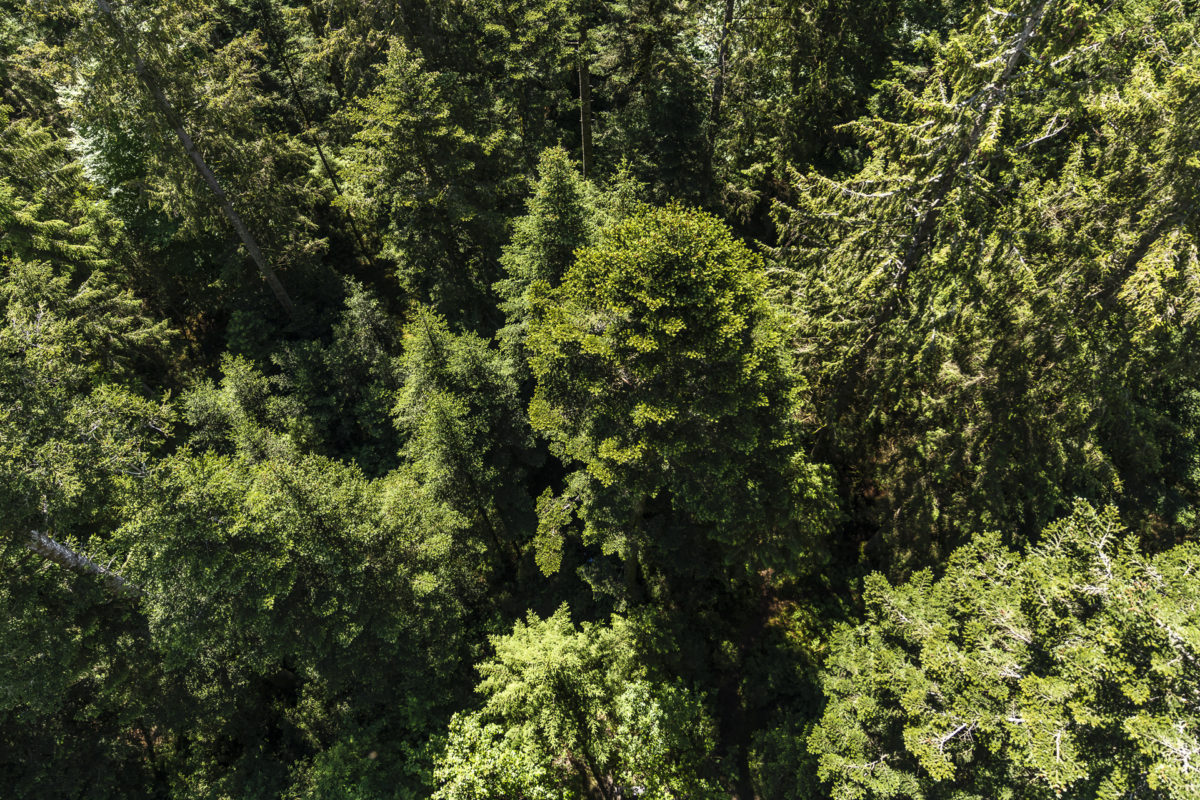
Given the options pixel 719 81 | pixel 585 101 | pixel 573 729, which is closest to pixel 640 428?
pixel 573 729

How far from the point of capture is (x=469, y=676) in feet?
58.3

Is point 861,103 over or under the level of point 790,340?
over

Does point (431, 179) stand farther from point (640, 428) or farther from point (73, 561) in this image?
point (73, 561)

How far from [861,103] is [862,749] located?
22.8 m

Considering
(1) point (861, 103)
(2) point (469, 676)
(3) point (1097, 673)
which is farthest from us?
(1) point (861, 103)

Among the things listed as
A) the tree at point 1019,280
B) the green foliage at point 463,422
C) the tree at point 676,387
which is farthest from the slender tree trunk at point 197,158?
the tree at point 1019,280

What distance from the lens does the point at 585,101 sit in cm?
2269

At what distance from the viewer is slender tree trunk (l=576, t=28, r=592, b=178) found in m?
20.9

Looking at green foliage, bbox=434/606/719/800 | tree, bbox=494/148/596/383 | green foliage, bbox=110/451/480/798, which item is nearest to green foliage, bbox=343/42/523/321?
tree, bbox=494/148/596/383

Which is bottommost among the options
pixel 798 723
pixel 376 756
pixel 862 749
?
pixel 376 756

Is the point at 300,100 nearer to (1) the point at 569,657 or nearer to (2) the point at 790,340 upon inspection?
(2) the point at 790,340

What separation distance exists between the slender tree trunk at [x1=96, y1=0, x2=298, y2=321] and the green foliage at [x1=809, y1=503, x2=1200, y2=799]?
88.0 feet

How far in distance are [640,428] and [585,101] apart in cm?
1660

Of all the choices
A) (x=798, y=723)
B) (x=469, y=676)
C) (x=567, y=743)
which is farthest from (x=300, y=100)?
(x=798, y=723)
